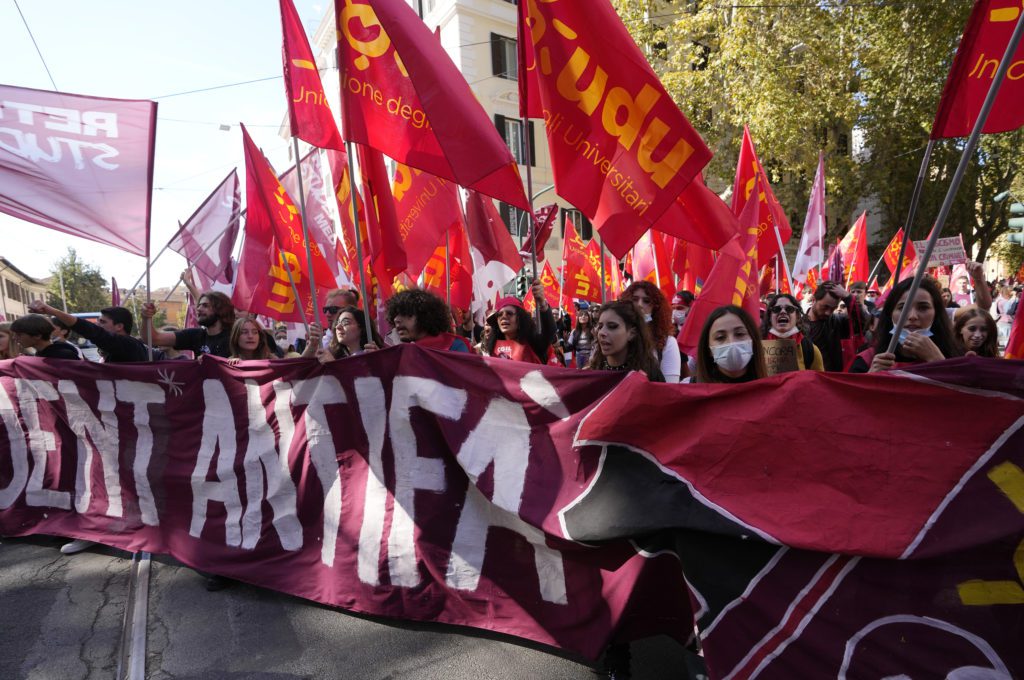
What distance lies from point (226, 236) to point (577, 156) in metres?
5.93

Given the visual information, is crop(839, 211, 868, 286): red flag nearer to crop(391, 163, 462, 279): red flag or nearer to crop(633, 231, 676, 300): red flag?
crop(633, 231, 676, 300): red flag

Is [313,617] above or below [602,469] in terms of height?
below

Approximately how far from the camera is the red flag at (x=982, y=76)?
9.86 feet

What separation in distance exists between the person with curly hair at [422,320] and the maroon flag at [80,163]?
1712 millimetres

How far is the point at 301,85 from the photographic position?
4297 millimetres

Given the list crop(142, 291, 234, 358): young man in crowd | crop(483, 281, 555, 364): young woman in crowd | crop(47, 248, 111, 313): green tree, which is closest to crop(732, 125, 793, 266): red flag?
crop(483, 281, 555, 364): young woman in crowd

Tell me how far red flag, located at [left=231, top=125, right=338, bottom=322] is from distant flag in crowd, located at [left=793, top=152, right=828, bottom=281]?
6.40 meters

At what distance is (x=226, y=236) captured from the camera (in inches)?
316

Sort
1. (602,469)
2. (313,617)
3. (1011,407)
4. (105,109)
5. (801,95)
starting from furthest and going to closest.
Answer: (801,95) < (105,109) < (313,617) < (602,469) < (1011,407)

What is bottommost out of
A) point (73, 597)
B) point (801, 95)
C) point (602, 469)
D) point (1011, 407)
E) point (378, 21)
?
point (73, 597)

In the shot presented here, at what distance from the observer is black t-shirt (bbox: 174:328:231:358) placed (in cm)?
529

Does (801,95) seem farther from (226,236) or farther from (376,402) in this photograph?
(376,402)

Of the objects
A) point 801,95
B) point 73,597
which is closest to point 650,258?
point 73,597

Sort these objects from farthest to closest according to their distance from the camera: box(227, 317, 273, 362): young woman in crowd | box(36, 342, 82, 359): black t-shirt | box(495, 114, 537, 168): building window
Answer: box(495, 114, 537, 168): building window → box(36, 342, 82, 359): black t-shirt → box(227, 317, 273, 362): young woman in crowd
